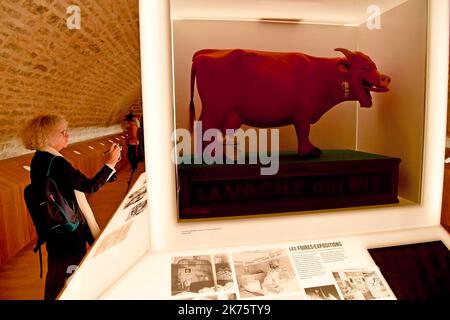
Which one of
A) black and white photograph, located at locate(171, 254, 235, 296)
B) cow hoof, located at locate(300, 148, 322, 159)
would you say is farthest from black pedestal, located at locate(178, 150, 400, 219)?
black and white photograph, located at locate(171, 254, 235, 296)

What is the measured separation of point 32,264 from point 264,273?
0.69 metres

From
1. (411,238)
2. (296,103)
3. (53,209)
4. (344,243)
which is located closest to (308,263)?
(344,243)

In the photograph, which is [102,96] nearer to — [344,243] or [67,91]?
[67,91]

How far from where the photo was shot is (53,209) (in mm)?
792

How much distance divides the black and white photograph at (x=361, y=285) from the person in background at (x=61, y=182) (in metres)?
0.72

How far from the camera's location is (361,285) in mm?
735

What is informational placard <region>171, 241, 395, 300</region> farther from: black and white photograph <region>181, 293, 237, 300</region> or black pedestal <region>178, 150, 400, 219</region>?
black pedestal <region>178, 150, 400, 219</region>

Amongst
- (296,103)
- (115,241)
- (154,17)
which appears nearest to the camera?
(154,17)

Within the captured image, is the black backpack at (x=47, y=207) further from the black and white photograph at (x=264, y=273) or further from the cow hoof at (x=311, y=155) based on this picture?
the cow hoof at (x=311, y=155)

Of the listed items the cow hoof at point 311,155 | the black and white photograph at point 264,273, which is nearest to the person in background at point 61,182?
the black and white photograph at point 264,273

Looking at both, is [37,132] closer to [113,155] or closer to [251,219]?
[113,155]

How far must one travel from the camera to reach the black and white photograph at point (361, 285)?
0.72m

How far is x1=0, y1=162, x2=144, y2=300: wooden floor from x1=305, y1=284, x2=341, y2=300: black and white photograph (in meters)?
0.60

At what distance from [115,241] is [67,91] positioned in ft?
1.45
